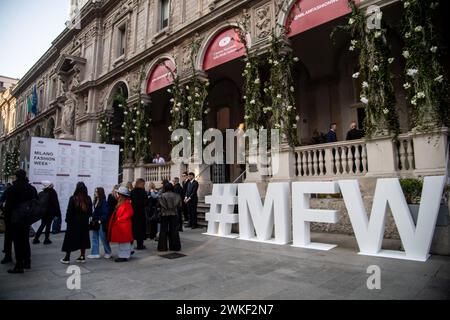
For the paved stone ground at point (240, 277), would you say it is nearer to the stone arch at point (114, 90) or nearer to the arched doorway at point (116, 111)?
the arched doorway at point (116, 111)

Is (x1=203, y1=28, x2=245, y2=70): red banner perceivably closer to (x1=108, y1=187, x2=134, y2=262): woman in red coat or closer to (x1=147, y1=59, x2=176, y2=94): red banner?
(x1=147, y1=59, x2=176, y2=94): red banner

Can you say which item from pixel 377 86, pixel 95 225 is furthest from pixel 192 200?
pixel 377 86

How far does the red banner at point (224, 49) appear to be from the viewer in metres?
11.2

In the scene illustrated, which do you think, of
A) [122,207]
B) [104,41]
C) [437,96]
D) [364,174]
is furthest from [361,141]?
[104,41]

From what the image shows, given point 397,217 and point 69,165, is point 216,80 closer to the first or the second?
point 69,165

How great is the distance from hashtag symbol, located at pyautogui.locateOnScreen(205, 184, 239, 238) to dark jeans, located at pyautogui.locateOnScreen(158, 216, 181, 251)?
1743mm

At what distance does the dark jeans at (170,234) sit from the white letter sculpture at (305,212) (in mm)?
2619

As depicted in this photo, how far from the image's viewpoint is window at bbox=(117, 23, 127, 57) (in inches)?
740

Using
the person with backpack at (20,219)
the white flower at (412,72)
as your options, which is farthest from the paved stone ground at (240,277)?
the white flower at (412,72)

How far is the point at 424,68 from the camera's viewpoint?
650 cm

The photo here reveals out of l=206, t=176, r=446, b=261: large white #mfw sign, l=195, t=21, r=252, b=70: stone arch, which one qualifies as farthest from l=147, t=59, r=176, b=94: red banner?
l=206, t=176, r=446, b=261: large white #mfw sign
